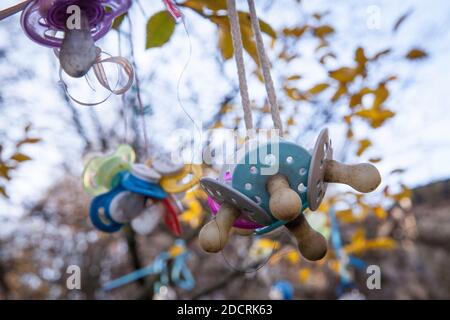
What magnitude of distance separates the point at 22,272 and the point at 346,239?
2354mm

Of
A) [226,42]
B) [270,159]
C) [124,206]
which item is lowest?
[124,206]

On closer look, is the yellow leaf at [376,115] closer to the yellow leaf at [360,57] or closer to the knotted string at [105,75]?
the yellow leaf at [360,57]

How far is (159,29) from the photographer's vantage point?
54cm

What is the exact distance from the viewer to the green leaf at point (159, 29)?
534 millimetres

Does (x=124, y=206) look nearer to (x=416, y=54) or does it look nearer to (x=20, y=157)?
(x=20, y=157)

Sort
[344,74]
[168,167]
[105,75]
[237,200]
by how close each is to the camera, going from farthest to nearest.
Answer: [344,74]
[168,167]
[105,75]
[237,200]

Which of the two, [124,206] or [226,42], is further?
[124,206]

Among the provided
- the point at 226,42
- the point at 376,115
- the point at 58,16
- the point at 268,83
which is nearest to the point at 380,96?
the point at 376,115

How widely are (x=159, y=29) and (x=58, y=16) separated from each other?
13 centimetres

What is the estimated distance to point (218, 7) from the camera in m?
0.53

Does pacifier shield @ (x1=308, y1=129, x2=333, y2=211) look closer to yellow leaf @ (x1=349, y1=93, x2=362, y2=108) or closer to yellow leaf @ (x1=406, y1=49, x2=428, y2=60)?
yellow leaf @ (x1=349, y1=93, x2=362, y2=108)

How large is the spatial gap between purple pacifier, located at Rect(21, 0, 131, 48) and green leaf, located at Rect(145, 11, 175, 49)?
0.07 metres
